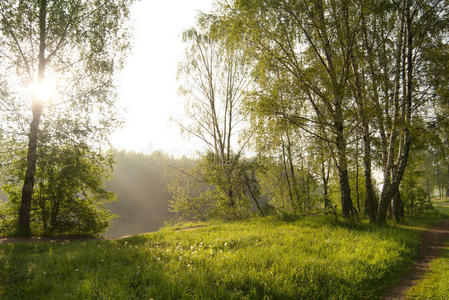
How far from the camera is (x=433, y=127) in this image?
9711 mm

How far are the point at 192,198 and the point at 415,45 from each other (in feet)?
47.5

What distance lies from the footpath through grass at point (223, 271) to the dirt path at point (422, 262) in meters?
0.18

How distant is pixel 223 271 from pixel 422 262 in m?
5.68

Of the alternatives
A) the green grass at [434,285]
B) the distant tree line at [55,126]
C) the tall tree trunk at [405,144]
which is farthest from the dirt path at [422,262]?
the distant tree line at [55,126]

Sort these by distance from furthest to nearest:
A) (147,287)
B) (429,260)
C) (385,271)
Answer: (429,260), (385,271), (147,287)

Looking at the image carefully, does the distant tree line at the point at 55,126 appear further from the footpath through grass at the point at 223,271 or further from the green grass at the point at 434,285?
the green grass at the point at 434,285

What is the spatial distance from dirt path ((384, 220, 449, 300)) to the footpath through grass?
176 millimetres

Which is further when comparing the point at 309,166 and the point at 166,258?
the point at 309,166

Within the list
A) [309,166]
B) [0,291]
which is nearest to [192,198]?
[309,166]

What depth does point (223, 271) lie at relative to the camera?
4.27 m

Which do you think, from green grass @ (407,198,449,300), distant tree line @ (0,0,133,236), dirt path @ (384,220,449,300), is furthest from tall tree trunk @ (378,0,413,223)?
distant tree line @ (0,0,133,236)

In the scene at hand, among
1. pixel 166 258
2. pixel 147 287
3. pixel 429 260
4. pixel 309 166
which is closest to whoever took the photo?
pixel 147 287

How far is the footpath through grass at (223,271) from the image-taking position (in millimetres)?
3736

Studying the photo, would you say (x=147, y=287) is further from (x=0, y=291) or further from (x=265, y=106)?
Answer: (x=265, y=106)
